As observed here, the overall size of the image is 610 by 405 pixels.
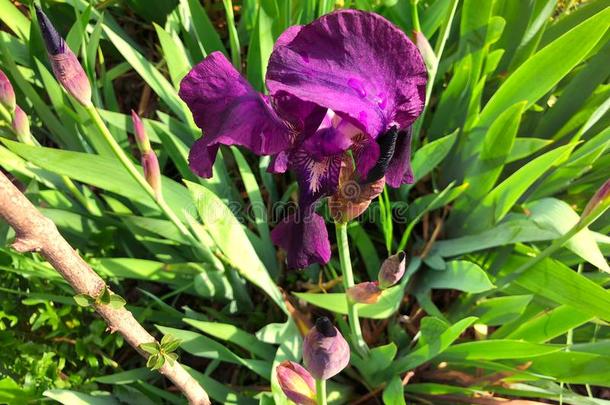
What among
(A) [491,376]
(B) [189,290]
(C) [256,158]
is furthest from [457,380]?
(C) [256,158]

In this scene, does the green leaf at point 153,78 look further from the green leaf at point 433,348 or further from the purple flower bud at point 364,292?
the green leaf at point 433,348

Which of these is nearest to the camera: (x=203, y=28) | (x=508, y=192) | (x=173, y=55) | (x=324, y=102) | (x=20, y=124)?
(x=324, y=102)

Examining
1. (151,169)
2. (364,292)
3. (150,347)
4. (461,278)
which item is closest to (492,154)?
(461,278)

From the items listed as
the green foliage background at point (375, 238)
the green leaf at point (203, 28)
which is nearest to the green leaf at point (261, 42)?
the green foliage background at point (375, 238)

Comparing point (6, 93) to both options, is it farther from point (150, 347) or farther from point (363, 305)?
point (363, 305)

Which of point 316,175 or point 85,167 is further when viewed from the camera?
point 85,167

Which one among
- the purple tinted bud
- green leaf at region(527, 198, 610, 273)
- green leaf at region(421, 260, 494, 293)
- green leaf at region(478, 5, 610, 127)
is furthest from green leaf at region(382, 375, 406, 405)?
the purple tinted bud

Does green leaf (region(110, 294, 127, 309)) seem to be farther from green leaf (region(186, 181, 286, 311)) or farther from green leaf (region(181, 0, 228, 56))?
green leaf (region(181, 0, 228, 56))
